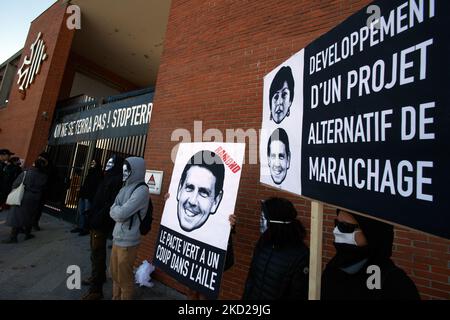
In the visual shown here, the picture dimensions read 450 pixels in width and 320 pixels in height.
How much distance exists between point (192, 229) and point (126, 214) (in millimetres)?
810

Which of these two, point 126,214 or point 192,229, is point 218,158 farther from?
point 126,214

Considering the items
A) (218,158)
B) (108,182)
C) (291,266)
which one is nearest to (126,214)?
(108,182)

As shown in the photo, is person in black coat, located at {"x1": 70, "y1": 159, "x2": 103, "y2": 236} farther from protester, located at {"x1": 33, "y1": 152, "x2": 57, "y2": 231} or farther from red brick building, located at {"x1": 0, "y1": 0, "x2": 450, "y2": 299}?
red brick building, located at {"x1": 0, "y1": 0, "x2": 450, "y2": 299}

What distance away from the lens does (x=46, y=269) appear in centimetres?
407

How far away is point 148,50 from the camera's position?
35.4 feet

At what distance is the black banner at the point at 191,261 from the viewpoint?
81.0 inches

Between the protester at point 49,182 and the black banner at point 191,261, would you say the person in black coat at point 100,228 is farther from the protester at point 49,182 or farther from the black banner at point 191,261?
the protester at point 49,182

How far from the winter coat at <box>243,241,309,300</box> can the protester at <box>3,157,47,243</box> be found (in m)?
5.35

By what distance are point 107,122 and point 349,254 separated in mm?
7074

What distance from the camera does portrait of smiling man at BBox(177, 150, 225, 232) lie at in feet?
7.63

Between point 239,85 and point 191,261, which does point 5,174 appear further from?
point 191,261

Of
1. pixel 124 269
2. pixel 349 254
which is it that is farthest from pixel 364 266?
pixel 124 269

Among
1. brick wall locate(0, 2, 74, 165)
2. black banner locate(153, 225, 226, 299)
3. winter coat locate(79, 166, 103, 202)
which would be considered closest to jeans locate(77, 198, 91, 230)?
winter coat locate(79, 166, 103, 202)
